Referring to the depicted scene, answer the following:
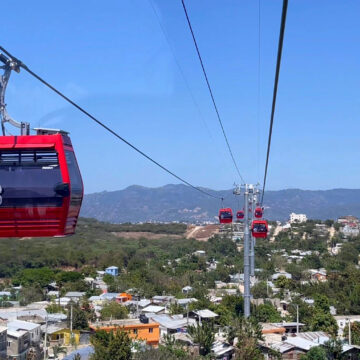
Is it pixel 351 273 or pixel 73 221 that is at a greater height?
pixel 73 221

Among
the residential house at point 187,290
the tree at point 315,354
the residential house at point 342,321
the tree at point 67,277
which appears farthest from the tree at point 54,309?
the tree at point 315,354

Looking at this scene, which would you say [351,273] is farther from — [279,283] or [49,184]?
[49,184]

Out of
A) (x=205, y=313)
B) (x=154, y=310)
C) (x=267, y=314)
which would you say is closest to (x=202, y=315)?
(x=205, y=313)

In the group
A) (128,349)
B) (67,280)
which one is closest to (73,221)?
(128,349)

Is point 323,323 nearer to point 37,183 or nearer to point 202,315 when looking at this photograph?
point 202,315

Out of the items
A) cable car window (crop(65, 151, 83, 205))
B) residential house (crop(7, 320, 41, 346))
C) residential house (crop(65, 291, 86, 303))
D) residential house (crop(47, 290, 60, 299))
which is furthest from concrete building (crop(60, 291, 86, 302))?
cable car window (crop(65, 151, 83, 205))

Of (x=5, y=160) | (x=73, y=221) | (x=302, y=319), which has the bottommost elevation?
(x=302, y=319)

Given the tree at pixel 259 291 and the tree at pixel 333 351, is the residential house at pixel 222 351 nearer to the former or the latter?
the tree at pixel 333 351
